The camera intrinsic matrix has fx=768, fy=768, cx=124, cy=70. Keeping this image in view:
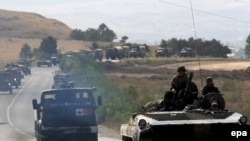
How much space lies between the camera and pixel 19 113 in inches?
1998

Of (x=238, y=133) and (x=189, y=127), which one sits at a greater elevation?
(x=189, y=127)

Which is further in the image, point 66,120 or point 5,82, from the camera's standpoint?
point 5,82

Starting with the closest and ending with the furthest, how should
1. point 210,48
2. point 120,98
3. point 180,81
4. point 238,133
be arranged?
point 238,133
point 180,81
point 120,98
point 210,48

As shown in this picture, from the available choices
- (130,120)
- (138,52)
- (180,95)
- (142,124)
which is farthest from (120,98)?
(138,52)

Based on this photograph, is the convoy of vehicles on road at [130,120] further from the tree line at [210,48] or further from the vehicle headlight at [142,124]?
the tree line at [210,48]

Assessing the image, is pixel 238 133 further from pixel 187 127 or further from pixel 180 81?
pixel 180 81

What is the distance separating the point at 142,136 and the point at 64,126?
11.6m

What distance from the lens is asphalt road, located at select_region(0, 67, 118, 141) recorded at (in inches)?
1324

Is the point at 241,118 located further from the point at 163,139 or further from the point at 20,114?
the point at 20,114

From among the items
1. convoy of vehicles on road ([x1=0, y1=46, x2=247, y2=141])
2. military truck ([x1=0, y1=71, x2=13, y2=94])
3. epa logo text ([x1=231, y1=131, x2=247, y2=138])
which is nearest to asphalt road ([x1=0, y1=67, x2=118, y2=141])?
military truck ([x1=0, y1=71, x2=13, y2=94])

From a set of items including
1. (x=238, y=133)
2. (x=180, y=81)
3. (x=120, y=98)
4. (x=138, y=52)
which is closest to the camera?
(x=238, y=133)

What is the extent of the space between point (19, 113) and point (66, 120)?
1044 inches

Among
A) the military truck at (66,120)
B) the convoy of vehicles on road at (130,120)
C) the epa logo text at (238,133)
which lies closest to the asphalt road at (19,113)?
the convoy of vehicles on road at (130,120)

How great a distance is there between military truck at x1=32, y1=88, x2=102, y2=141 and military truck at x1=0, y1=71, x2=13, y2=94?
159 ft
